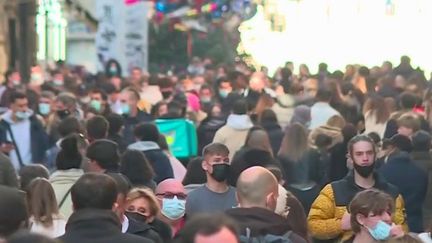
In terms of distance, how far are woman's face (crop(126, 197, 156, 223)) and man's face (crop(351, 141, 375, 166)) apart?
72.8 inches

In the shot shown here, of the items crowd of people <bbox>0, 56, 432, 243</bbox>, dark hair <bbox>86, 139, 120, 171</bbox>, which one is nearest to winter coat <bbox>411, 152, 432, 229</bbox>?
crowd of people <bbox>0, 56, 432, 243</bbox>

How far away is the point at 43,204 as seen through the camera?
7.88 m

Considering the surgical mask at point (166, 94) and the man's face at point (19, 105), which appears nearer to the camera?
the man's face at point (19, 105)

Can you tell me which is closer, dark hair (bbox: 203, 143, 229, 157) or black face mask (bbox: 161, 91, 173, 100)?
dark hair (bbox: 203, 143, 229, 157)

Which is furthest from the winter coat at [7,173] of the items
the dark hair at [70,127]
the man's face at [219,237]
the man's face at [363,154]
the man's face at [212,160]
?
the man's face at [219,237]

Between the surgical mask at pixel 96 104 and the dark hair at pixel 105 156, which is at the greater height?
the dark hair at pixel 105 156

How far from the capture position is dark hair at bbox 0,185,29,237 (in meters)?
6.09

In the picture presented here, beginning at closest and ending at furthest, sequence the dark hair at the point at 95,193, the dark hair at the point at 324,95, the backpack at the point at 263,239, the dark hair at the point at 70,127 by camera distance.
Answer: the dark hair at the point at 95,193
the backpack at the point at 263,239
the dark hair at the point at 70,127
the dark hair at the point at 324,95

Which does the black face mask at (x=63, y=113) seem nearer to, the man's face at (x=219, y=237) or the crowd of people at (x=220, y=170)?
the crowd of people at (x=220, y=170)

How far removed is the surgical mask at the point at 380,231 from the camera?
7.50 meters

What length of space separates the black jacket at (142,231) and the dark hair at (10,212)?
144cm

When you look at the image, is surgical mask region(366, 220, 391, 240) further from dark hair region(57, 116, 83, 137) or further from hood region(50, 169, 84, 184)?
dark hair region(57, 116, 83, 137)

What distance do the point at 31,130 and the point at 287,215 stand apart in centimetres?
667

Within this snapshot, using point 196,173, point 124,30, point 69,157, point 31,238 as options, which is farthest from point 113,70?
point 31,238
